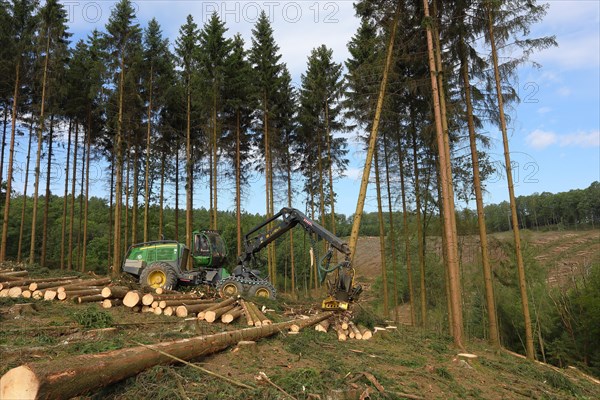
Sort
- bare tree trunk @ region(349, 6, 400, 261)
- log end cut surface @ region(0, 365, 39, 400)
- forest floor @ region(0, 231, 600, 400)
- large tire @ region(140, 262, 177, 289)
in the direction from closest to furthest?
log end cut surface @ region(0, 365, 39, 400) < forest floor @ region(0, 231, 600, 400) < bare tree trunk @ region(349, 6, 400, 261) < large tire @ region(140, 262, 177, 289)

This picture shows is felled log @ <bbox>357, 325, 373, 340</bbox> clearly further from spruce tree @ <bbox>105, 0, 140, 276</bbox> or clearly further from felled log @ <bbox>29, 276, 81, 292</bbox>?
spruce tree @ <bbox>105, 0, 140, 276</bbox>

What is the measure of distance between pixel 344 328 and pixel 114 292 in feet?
18.8

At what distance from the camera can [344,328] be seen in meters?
9.59

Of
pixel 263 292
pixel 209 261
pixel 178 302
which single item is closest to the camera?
pixel 178 302

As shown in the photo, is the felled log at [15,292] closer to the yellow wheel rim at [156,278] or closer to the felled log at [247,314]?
the yellow wheel rim at [156,278]

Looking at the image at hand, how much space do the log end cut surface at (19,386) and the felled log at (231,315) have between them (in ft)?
19.7

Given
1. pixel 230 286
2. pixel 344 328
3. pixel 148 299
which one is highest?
pixel 148 299

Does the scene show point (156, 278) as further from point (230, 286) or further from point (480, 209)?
point (480, 209)

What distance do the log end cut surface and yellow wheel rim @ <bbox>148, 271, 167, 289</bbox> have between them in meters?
10.2

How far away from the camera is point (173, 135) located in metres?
23.5

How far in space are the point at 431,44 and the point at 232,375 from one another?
10058 millimetres

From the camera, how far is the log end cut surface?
301 cm

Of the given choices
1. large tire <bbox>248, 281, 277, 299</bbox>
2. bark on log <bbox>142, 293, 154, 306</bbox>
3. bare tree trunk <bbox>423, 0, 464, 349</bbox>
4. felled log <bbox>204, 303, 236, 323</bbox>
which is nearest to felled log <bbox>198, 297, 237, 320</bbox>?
felled log <bbox>204, 303, 236, 323</bbox>

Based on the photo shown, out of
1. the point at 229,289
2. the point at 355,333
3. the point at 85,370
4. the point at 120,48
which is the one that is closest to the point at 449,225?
the point at 355,333
